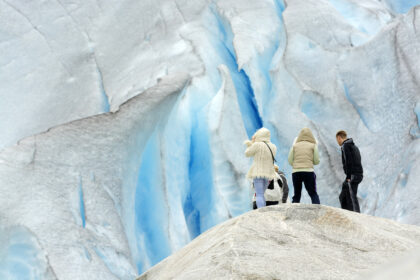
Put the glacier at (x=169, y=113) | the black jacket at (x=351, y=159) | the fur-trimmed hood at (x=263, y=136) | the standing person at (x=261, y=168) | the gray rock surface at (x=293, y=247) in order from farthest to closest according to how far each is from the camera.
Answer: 1. the glacier at (x=169, y=113)
2. the black jacket at (x=351, y=159)
3. the fur-trimmed hood at (x=263, y=136)
4. the standing person at (x=261, y=168)
5. the gray rock surface at (x=293, y=247)

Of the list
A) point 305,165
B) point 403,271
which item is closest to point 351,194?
point 305,165

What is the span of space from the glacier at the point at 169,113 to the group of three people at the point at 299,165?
56.6 inches

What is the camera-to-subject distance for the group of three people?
172 inches

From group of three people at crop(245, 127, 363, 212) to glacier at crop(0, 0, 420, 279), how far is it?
4.72 ft

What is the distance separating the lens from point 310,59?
8195 millimetres

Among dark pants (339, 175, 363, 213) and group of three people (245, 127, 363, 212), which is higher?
group of three people (245, 127, 363, 212)

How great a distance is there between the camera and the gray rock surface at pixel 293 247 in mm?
2568

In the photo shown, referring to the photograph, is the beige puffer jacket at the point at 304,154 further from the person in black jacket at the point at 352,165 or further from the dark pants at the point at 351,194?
the dark pants at the point at 351,194

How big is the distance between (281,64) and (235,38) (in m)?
1.00

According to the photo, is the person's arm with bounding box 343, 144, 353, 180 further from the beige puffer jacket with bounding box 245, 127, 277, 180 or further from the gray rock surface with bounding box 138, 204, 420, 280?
the gray rock surface with bounding box 138, 204, 420, 280

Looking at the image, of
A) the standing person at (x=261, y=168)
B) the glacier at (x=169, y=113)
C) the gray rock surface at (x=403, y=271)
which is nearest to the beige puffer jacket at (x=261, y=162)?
the standing person at (x=261, y=168)

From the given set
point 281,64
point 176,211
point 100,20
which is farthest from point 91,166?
point 100,20

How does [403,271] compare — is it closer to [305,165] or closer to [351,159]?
[305,165]

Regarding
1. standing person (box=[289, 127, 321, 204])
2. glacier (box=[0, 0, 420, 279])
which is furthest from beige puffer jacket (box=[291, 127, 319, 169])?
glacier (box=[0, 0, 420, 279])
